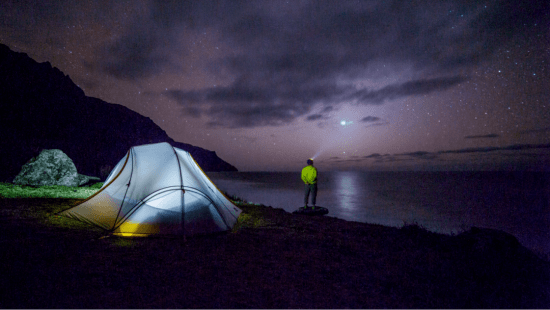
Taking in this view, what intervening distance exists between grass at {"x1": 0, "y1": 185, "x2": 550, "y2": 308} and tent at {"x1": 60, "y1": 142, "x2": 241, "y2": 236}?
0.33 meters

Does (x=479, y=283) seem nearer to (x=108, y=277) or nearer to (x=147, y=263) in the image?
(x=147, y=263)

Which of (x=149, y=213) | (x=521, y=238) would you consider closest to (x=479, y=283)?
(x=149, y=213)

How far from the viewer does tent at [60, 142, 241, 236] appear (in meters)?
6.20

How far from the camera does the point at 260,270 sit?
173 inches

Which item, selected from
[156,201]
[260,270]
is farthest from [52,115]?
[260,270]

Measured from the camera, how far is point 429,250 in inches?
226

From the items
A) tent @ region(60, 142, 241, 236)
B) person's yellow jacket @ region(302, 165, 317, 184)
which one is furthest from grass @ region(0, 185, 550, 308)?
person's yellow jacket @ region(302, 165, 317, 184)

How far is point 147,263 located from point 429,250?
6.46 metres

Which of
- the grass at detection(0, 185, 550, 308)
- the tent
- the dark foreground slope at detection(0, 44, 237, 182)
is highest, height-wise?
the dark foreground slope at detection(0, 44, 237, 182)

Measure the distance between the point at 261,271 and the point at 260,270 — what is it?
0.04 metres

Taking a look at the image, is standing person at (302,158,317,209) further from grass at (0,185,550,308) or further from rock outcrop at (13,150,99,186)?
rock outcrop at (13,150,99,186)

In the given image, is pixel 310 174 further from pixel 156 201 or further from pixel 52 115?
pixel 52 115

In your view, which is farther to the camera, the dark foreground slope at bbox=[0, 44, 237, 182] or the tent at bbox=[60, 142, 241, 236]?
the dark foreground slope at bbox=[0, 44, 237, 182]

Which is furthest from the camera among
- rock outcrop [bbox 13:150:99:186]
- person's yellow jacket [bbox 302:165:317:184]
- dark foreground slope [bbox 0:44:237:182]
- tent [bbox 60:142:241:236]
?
dark foreground slope [bbox 0:44:237:182]
